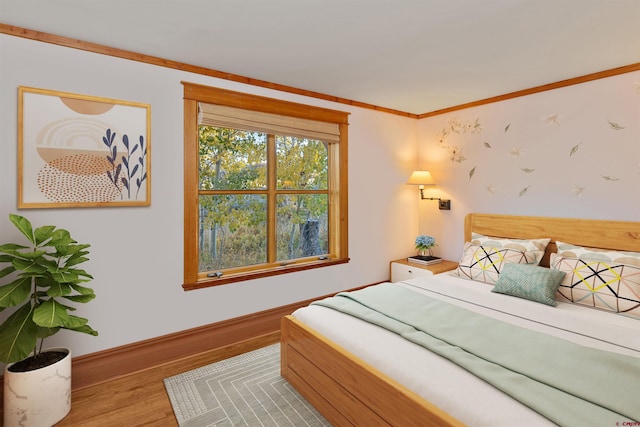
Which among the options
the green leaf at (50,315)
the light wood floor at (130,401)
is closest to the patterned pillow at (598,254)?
the light wood floor at (130,401)

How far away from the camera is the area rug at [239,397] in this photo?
1922 mm

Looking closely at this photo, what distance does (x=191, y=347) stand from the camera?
2.71 m

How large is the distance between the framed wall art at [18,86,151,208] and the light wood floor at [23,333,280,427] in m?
1.28

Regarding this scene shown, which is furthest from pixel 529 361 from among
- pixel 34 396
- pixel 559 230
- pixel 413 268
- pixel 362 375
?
pixel 34 396

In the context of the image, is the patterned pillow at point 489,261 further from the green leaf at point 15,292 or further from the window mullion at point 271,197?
the green leaf at point 15,292

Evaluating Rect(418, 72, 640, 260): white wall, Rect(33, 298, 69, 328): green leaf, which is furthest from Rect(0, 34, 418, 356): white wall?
Rect(418, 72, 640, 260): white wall

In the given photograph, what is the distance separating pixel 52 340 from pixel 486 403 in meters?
2.64

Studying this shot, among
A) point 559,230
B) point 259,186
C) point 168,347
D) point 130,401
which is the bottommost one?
point 130,401

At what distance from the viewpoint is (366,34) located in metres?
2.15

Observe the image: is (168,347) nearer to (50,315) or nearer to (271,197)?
(50,315)

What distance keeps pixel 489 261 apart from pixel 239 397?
2.30 meters

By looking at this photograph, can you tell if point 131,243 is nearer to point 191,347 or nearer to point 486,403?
point 191,347

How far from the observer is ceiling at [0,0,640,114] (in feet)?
6.03

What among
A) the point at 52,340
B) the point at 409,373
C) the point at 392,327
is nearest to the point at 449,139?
the point at 392,327
